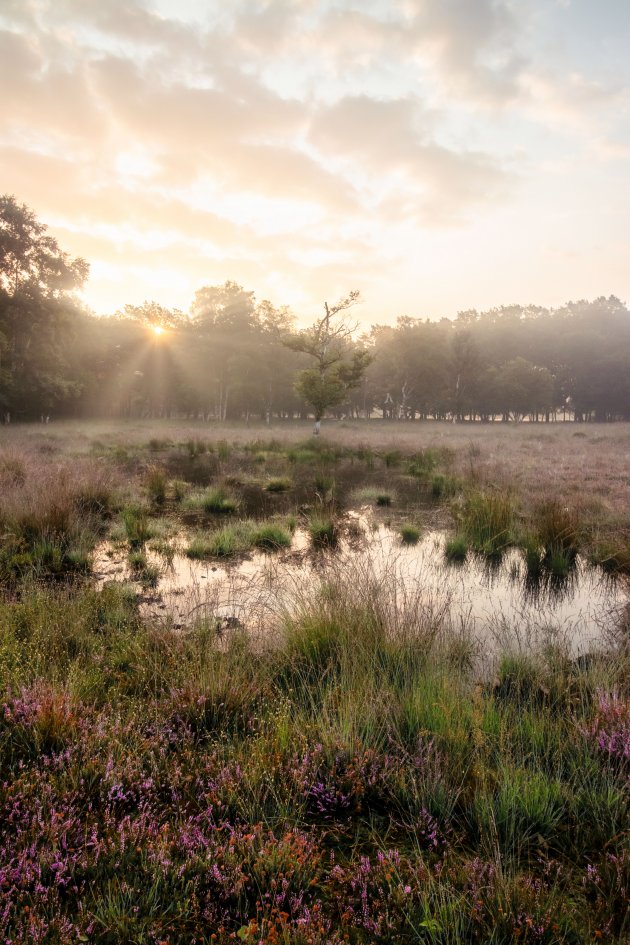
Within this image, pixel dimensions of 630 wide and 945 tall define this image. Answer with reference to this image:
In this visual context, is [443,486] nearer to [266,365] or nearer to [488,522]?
[488,522]

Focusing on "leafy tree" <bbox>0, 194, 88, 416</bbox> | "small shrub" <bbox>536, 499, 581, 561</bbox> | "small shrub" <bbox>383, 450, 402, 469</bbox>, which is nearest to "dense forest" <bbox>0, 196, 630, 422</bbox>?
"leafy tree" <bbox>0, 194, 88, 416</bbox>

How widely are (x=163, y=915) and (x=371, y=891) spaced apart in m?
0.88

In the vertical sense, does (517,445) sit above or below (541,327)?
below

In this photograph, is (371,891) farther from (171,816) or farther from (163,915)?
(171,816)

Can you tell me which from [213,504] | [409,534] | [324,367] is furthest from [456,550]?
[324,367]

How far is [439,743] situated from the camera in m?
2.97

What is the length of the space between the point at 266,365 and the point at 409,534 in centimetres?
5790

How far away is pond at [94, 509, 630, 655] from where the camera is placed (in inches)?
197

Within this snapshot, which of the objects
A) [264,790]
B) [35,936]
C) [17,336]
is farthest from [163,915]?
[17,336]

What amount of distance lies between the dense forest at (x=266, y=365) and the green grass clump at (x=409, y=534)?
30.1 metres

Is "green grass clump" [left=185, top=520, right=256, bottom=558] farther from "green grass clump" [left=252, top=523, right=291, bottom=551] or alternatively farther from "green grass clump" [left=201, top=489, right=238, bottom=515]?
"green grass clump" [left=201, top=489, right=238, bottom=515]

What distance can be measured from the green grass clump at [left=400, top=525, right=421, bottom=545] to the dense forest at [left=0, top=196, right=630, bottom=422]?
1186 inches

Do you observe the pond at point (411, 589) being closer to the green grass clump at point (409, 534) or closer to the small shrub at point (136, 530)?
the green grass clump at point (409, 534)

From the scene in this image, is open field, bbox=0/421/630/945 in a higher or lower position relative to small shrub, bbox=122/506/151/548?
lower
